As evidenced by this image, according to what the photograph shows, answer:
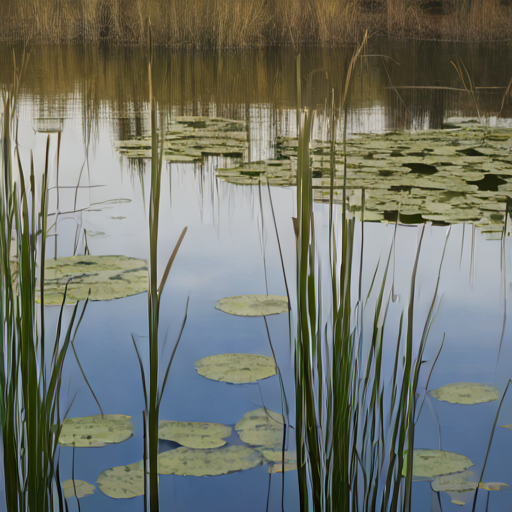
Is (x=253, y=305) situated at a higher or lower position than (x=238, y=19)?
lower

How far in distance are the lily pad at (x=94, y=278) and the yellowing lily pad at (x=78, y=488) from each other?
0.77 meters

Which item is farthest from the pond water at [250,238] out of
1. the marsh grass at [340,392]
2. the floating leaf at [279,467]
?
the marsh grass at [340,392]

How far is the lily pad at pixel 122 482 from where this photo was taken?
48.5 inches

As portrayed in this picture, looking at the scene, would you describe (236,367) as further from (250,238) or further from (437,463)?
(250,238)

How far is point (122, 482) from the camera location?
1263 millimetres

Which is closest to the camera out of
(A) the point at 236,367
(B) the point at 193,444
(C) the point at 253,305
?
(B) the point at 193,444

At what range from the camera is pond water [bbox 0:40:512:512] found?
57.0 inches

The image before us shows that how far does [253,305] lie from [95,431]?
0.80 m

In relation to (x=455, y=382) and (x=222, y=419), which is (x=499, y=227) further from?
(x=222, y=419)

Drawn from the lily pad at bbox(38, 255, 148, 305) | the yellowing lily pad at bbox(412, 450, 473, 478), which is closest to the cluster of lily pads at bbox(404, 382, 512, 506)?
the yellowing lily pad at bbox(412, 450, 473, 478)

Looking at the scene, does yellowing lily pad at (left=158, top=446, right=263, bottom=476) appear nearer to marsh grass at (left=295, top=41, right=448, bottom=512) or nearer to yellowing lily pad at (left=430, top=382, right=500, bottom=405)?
marsh grass at (left=295, top=41, right=448, bottom=512)

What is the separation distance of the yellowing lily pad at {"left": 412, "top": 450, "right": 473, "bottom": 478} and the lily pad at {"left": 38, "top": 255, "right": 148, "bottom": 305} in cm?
109

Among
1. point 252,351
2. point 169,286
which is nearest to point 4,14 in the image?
point 169,286

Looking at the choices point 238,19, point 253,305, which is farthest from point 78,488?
point 238,19
